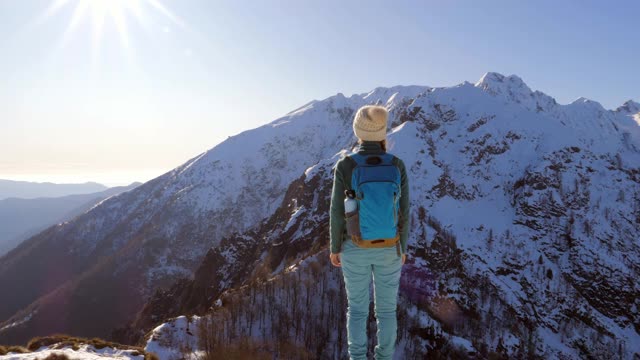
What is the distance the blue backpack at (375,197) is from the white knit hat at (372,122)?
18.2 inches

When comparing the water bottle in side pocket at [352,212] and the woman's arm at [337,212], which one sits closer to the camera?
the water bottle in side pocket at [352,212]

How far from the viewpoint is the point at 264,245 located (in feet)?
637

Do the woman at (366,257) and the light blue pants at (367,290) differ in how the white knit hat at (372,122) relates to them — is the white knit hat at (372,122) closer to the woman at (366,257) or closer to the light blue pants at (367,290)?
the woman at (366,257)

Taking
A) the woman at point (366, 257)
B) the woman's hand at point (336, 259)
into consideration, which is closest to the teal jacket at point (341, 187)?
the woman at point (366, 257)

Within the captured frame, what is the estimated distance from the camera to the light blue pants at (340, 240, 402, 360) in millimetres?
8078

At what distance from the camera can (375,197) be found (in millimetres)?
7773

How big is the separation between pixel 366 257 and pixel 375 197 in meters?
1.20

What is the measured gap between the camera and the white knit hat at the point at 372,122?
8.10 metres

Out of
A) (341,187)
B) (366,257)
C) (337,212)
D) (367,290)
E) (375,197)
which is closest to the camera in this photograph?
(375,197)

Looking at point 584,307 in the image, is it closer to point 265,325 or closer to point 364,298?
point 265,325


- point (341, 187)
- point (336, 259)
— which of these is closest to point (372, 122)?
point (341, 187)

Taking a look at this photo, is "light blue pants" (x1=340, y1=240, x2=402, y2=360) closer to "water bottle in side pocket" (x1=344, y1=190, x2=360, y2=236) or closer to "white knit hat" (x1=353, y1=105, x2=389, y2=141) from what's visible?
"water bottle in side pocket" (x1=344, y1=190, x2=360, y2=236)

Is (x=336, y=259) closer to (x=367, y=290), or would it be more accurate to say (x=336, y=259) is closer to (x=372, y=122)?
(x=367, y=290)

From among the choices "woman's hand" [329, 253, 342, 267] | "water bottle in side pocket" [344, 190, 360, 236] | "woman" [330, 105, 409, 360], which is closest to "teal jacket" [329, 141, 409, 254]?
"woman" [330, 105, 409, 360]
